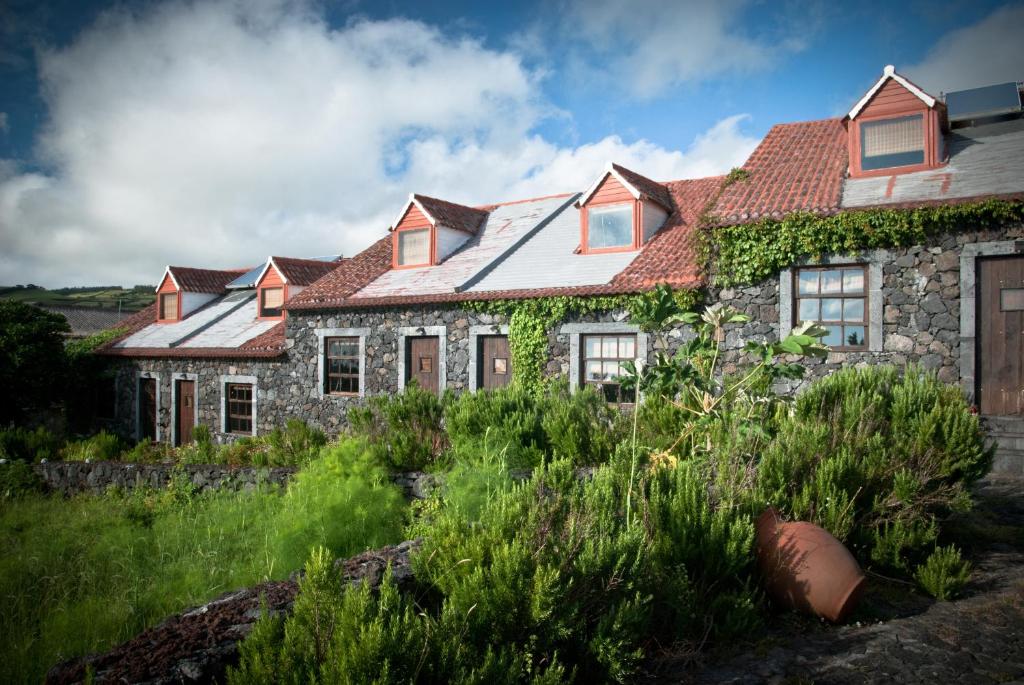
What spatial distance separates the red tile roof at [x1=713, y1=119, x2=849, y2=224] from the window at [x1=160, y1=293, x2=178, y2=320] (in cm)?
1912

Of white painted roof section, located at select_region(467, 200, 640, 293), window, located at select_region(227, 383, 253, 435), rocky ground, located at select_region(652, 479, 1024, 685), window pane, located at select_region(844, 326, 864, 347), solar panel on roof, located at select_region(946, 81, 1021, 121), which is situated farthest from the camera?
window, located at select_region(227, 383, 253, 435)

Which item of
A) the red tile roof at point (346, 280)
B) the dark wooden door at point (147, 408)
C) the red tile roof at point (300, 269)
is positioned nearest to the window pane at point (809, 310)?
the red tile roof at point (346, 280)

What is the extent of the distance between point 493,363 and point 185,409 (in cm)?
1122

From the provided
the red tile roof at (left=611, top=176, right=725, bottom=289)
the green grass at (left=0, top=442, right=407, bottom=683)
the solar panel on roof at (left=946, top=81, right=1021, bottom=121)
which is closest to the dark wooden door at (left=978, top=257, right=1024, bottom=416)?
the solar panel on roof at (left=946, top=81, right=1021, bottom=121)

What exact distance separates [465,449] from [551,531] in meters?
3.57

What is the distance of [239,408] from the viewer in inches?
731

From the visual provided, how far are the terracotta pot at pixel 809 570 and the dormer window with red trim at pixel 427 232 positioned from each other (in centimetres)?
1300

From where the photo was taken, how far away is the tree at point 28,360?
18812 millimetres

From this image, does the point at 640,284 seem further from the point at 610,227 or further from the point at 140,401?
the point at 140,401

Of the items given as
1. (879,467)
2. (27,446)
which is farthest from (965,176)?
(27,446)

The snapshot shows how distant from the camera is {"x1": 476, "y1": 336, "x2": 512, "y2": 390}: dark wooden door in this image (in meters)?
14.0

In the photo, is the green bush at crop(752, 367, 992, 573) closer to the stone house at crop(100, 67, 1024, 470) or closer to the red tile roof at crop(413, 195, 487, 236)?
the stone house at crop(100, 67, 1024, 470)

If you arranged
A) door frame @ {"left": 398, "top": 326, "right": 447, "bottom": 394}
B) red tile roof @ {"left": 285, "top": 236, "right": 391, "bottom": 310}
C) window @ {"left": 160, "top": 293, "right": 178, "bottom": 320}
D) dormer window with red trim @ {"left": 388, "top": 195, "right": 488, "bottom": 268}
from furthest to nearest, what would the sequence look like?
window @ {"left": 160, "top": 293, "right": 178, "bottom": 320}
dormer window with red trim @ {"left": 388, "top": 195, "right": 488, "bottom": 268}
red tile roof @ {"left": 285, "top": 236, "right": 391, "bottom": 310}
door frame @ {"left": 398, "top": 326, "right": 447, "bottom": 394}

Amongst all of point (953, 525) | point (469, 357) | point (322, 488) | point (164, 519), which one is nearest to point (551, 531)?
point (322, 488)
